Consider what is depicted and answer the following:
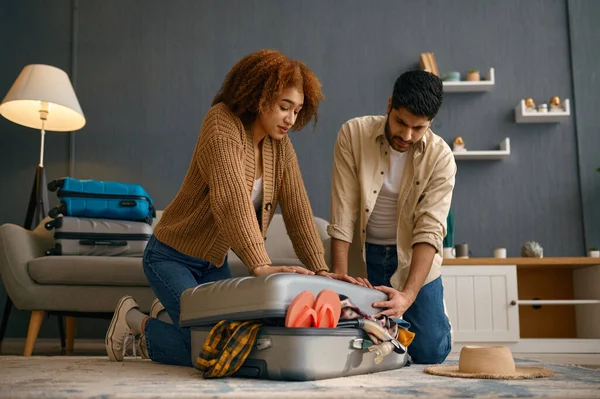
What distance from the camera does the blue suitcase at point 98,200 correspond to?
3006 mm

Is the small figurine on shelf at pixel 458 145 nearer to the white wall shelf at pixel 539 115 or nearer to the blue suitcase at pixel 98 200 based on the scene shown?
the white wall shelf at pixel 539 115

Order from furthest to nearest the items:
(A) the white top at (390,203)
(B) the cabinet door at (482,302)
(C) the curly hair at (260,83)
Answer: (B) the cabinet door at (482,302), (A) the white top at (390,203), (C) the curly hair at (260,83)

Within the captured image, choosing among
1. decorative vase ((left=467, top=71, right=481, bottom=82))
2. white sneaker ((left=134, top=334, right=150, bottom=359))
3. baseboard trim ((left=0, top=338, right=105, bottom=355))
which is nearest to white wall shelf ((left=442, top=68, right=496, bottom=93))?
decorative vase ((left=467, top=71, right=481, bottom=82))

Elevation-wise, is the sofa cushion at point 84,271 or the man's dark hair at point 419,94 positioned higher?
the man's dark hair at point 419,94

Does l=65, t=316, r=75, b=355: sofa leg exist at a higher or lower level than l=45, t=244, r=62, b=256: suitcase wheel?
lower

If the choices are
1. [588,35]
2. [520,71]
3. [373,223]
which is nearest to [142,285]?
[373,223]

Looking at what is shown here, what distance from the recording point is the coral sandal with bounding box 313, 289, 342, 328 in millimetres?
1338

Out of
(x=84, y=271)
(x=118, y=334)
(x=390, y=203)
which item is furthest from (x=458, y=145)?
(x=118, y=334)

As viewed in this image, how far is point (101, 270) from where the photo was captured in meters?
2.75

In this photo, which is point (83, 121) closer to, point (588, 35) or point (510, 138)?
point (510, 138)

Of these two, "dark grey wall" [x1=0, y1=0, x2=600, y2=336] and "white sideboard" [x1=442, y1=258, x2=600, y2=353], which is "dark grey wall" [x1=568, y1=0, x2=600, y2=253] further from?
"white sideboard" [x1=442, y1=258, x2=600, y2=353]

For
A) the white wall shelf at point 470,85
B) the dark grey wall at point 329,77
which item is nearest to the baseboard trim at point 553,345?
the dark grey wall at point 329,77

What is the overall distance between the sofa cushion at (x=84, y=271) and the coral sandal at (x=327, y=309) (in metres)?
1.56

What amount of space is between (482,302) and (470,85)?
4.33 ft
